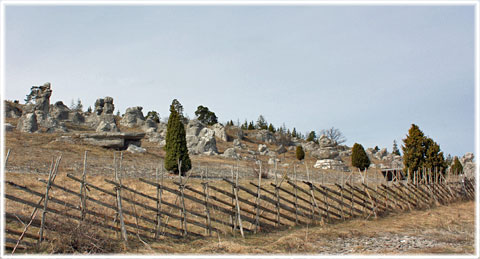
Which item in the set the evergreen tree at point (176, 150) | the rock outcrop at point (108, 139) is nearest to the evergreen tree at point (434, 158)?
the evergreen tree at point (176, 150)

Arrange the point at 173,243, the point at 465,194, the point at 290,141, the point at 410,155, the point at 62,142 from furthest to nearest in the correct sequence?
the point at 290,141 → the point at 62,142 → the point at 410,155 → the point at 465,194 → the point at 173,243

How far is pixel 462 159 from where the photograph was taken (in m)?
50.3

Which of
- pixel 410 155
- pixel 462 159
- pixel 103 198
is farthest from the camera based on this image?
pixel 462 159

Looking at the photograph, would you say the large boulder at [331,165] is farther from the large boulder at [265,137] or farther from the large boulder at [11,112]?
the large boulder at [11,112]

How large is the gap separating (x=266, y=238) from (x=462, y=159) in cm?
5313

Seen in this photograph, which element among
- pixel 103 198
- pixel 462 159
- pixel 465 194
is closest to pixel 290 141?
pixel 462 159

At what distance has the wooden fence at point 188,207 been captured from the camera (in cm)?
558

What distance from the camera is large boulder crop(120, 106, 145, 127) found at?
4938 centimetres

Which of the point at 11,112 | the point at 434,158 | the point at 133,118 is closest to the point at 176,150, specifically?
the point at 434,158

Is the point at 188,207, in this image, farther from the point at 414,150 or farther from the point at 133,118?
the point at 133,118

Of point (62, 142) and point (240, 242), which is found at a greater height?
point (62, 142)

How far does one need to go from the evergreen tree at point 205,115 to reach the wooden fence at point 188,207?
169 feet

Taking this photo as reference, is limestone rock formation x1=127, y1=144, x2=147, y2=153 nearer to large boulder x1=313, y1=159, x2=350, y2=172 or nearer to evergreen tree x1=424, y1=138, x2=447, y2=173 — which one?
large boulder x1=313, y1=159, x2=350, y2=172

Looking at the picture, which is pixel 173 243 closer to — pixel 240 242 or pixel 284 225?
pixel 240 242
